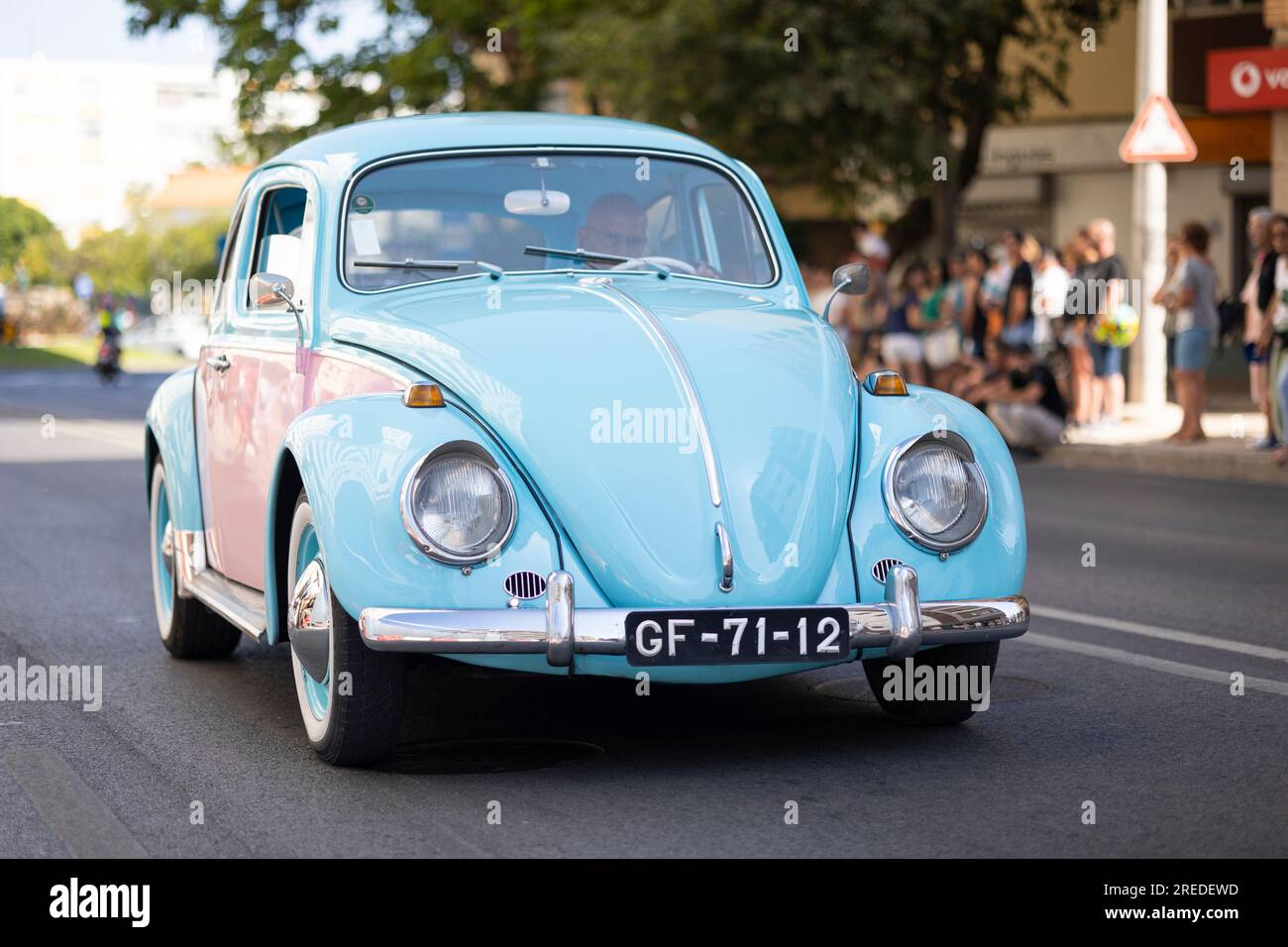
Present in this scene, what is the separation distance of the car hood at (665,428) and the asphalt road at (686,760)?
0.62 meters

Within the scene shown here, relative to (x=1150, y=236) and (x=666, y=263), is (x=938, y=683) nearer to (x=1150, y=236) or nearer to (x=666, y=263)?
(x=666, y=263)

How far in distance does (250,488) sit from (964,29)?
19.3 metres

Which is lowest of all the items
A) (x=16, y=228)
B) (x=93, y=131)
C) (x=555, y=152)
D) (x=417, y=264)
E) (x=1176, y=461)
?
(x=1176, y=461)

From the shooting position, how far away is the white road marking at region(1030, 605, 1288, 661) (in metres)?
7.73

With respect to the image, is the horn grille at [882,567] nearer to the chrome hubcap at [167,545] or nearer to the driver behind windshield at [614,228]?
the driver behind windshield at [614,228]

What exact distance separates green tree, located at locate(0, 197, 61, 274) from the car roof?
359 feet

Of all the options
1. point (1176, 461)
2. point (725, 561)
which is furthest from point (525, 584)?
point (1176, 461)

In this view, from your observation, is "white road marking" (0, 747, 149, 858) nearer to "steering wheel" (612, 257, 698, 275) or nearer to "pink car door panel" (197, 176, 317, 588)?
"pink car door panel" (197, 176, 317, 588)

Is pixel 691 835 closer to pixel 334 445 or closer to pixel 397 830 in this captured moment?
pixel 397 830

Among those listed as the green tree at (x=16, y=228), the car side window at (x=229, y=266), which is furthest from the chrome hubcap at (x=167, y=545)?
the green tree at (x=16, y=228)

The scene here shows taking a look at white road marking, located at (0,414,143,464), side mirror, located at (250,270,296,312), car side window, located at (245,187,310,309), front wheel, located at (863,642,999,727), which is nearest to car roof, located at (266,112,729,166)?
car side window, located at (245,187,310,309)

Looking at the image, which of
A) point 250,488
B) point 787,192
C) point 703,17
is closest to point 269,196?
point 250,488

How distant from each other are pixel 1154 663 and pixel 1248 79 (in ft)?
54.7

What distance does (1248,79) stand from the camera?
22641mm
